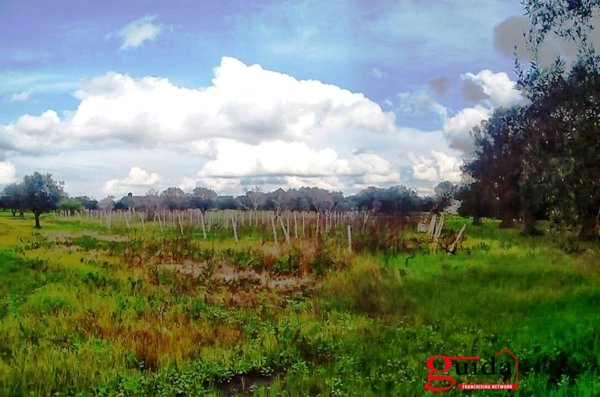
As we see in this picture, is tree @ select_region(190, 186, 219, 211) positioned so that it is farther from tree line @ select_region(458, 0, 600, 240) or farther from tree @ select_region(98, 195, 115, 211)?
tree line @ select_region(458, 0, 600, 240)

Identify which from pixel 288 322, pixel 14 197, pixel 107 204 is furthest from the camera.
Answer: pixel 107 204

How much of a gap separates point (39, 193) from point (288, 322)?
49059 mm

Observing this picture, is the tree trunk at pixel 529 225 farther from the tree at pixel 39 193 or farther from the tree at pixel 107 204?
the tree at pixel 107 204

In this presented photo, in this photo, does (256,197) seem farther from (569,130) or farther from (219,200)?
(569,130)

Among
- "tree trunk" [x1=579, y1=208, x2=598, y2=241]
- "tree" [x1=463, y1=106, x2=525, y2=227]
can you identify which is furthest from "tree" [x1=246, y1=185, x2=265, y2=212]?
"tree trunk" [x1=579, y1=208, x2=598, y2=241]

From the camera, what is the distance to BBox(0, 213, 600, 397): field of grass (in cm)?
1014

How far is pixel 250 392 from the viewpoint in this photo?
1001 cm

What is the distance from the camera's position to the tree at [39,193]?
176ft

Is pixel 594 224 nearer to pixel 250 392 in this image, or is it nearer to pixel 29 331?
pixel 250 392

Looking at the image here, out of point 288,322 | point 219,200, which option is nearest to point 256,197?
point 219,200

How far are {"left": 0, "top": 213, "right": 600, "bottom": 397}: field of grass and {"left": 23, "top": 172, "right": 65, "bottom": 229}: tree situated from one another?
29.7m

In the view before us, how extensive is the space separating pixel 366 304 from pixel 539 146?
23.6ft

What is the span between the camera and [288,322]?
47.3 feet

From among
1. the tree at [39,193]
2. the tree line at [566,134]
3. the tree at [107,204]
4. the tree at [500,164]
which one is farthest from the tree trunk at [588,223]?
the tree at [107,204]
